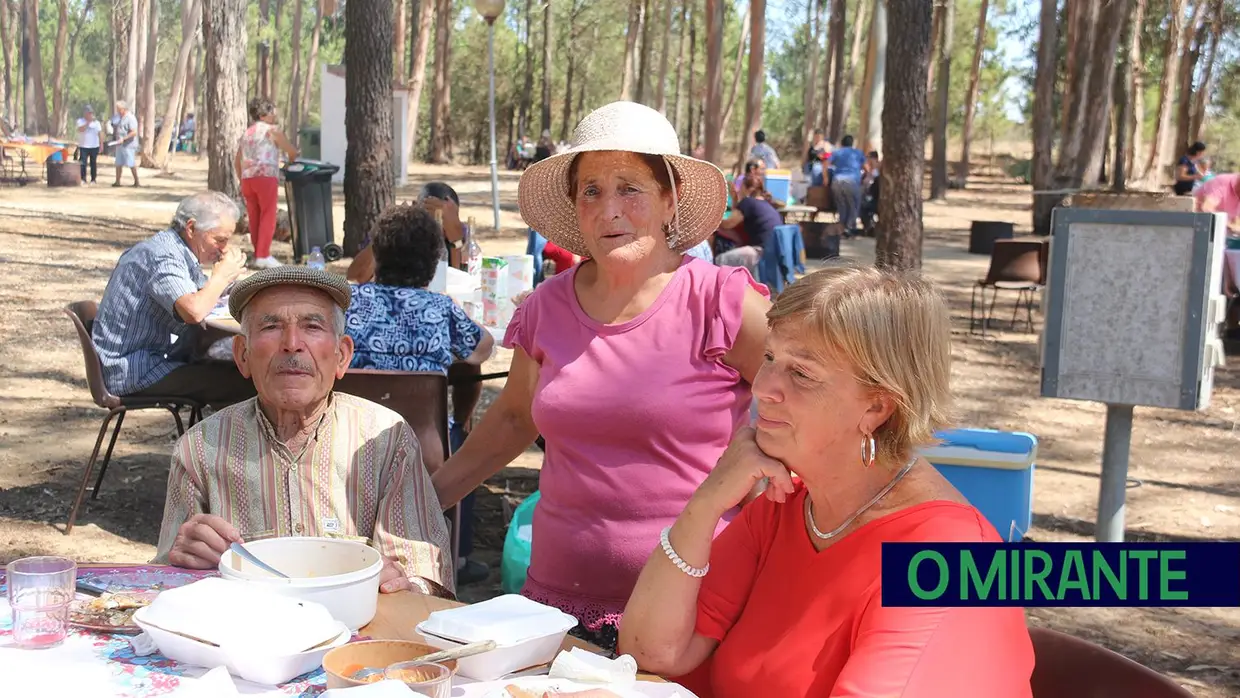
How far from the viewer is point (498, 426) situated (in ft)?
9.92

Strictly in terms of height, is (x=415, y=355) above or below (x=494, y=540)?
above

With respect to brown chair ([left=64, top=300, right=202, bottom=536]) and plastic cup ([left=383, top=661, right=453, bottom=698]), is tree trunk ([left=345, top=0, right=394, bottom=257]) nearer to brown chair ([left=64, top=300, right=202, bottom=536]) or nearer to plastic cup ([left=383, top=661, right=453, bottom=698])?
brown chair ([left=64, top=300, right=202, bottom=536])

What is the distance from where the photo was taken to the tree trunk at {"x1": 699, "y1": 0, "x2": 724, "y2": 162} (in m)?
28.8

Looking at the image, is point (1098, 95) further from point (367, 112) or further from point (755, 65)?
point (755, 65)

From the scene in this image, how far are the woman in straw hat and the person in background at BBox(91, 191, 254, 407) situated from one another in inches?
121

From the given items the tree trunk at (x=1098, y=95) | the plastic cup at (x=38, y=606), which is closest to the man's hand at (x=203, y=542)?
the plastic cup at (x=38, y=606)

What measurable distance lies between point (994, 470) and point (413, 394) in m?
2.43

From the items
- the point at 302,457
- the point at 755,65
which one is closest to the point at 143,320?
the point at 302,457

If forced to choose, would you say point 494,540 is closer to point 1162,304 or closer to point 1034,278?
point 1162,304

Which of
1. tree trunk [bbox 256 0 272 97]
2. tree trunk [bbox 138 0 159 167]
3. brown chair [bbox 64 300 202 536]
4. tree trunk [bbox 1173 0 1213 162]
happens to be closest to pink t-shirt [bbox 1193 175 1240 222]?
brown chair [bbox 64 300 202 536]

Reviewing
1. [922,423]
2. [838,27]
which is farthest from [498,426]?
[838,27]

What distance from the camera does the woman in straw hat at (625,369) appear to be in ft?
8.92

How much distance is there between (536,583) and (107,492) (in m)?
4.10

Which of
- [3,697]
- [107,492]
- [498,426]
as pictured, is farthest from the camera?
[107,492]
